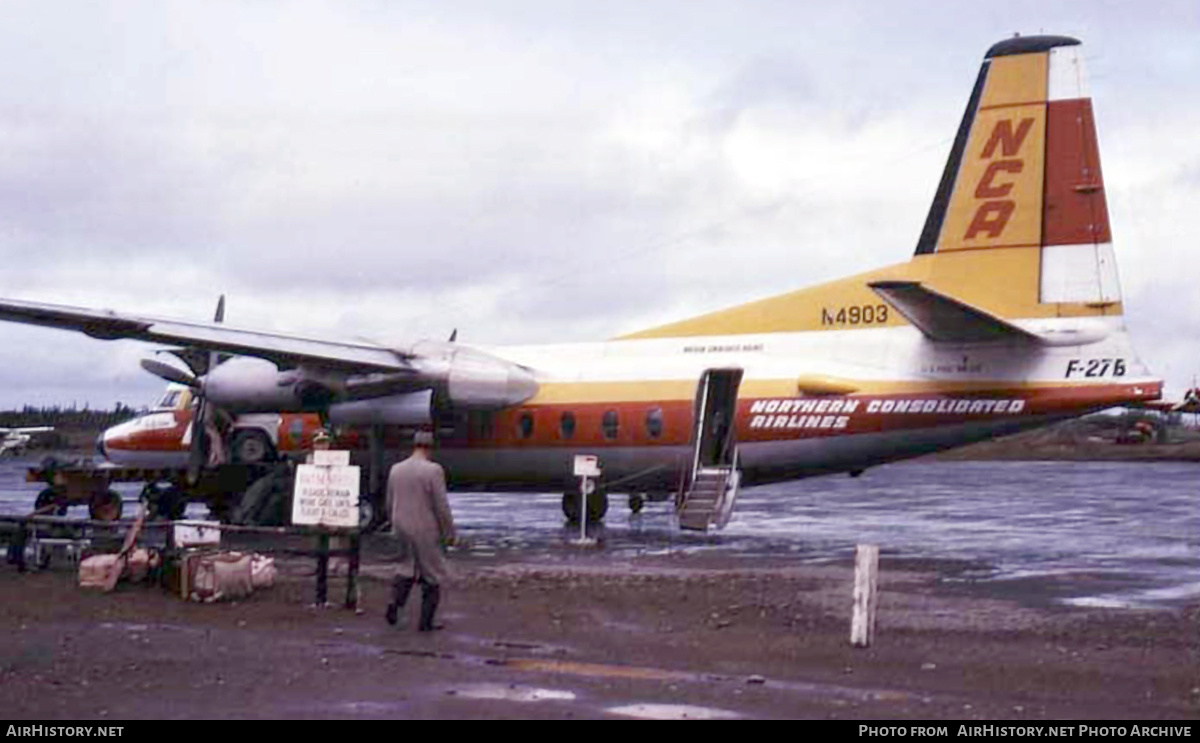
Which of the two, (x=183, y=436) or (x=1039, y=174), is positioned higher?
(x=1039, y=174)

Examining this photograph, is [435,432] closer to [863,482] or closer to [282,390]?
[282,390]

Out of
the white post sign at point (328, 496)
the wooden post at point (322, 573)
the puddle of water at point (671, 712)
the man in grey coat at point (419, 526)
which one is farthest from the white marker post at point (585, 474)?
the puddle of water at point (671, 712)

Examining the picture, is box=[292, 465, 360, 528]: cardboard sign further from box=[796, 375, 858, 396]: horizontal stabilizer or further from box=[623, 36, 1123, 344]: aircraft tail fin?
box=[796, 375, 858, 396]: horizontal stabilizer

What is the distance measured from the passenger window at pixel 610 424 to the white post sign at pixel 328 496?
415 inches

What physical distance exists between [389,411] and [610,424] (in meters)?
4.31

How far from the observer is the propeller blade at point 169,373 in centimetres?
2950

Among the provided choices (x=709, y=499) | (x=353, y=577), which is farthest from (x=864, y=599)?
(x=709, y=499)

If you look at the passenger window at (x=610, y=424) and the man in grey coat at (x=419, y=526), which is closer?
the man in grey coat at (x=419, y=526)

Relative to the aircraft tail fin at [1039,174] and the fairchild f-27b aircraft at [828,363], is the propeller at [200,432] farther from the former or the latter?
the aircraft tail fin at [1039,174]

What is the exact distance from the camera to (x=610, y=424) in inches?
1028

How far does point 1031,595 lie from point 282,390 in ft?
51.9

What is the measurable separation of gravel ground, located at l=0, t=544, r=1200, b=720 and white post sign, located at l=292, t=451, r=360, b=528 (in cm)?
98

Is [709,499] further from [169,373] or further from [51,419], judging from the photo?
[51,419]
